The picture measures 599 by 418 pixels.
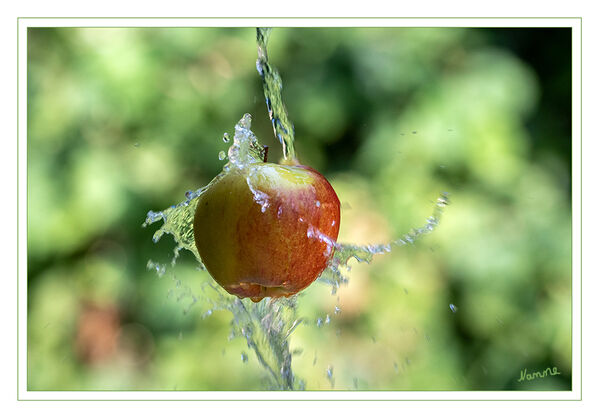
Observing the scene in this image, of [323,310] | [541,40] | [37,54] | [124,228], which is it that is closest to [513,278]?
[323,310]

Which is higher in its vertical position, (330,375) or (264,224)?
(264,224)

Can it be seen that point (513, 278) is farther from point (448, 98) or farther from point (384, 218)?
point (448, 98)

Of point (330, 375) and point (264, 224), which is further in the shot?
point (330, 375)
